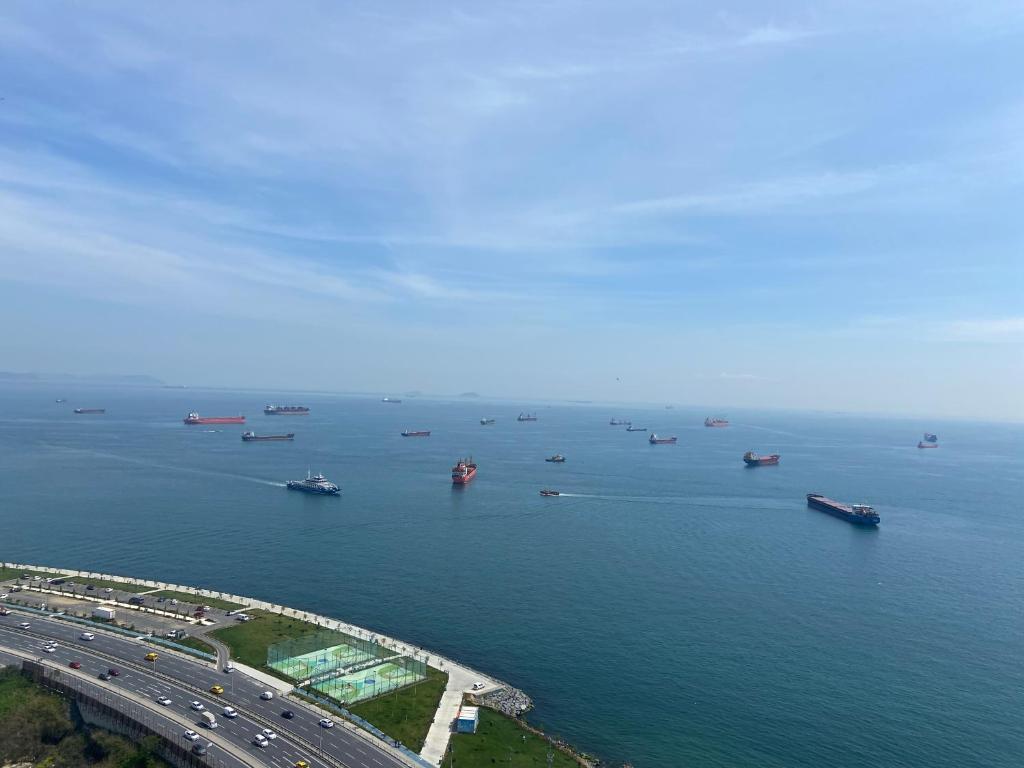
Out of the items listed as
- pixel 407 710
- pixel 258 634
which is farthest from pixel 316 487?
pixel 407 710

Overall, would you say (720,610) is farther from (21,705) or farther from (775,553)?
(21,705)

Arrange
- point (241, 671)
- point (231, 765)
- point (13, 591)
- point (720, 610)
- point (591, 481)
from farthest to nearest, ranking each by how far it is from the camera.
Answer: point (591, 481) → point (720, 610) → point (13, 591) → point (241, 671) → point (231, 765)

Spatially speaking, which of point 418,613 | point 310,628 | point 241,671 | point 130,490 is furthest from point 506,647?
point 130,490

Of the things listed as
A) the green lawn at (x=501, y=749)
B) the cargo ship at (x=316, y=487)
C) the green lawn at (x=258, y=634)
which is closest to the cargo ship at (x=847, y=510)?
the green lawn at (x=501, y=749)

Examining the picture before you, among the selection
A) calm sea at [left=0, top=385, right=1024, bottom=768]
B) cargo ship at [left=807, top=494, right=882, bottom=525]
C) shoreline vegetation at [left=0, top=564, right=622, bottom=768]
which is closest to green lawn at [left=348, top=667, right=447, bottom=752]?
shoreline vegetation at [left=0, top=564, right=622, bottom=768]

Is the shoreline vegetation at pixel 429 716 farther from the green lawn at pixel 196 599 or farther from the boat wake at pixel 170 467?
the boat wake at pixel 170 467
